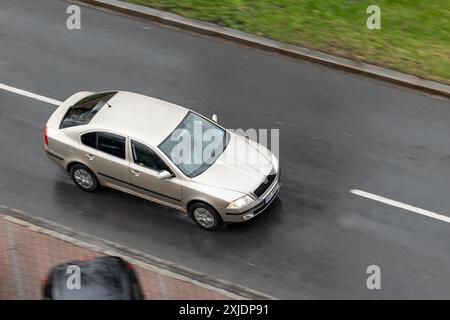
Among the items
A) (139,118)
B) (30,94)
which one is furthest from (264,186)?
(30,94)

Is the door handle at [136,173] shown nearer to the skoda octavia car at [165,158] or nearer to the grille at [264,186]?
the skoda octavia car at [165,158]

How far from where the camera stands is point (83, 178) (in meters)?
13.6

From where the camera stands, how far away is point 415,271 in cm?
1250

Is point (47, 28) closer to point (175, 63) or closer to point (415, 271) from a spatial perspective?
point (175, 63)

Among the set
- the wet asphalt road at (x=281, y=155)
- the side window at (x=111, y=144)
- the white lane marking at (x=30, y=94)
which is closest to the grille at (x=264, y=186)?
the wet asphalt road at (x=281, y=155)

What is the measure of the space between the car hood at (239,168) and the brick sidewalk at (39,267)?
6.06 feet

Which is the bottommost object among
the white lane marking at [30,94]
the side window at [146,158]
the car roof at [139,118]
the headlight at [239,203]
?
the headlight at [239,203]

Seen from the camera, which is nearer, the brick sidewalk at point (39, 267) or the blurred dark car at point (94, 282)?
the blurred dark car at point (94, 282)

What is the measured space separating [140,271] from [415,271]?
482 centimetres

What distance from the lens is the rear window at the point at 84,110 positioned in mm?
13391

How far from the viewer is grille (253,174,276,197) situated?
500 inches

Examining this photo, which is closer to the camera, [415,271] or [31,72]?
[415,271]

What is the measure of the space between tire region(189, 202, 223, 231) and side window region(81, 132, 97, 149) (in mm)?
2170
